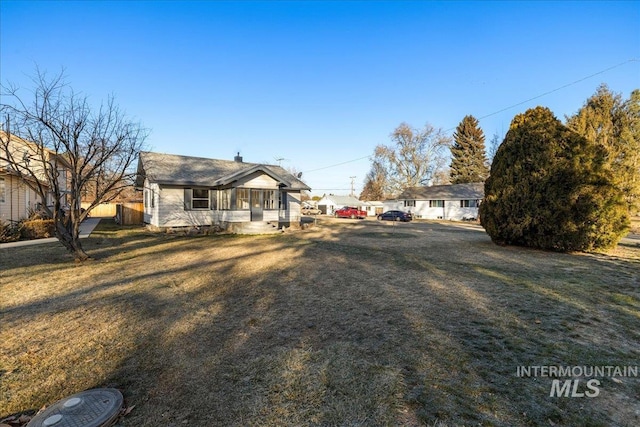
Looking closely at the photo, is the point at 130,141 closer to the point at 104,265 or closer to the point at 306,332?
the point at 104,265

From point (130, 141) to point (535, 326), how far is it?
12371 millimetres

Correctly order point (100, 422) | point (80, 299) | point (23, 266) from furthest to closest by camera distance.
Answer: point (23, 266) < point (80, 299) < point (100, 422)

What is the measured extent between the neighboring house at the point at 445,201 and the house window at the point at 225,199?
2939 centimetres

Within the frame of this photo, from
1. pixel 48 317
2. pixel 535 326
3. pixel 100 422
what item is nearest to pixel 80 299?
pixel 48 317

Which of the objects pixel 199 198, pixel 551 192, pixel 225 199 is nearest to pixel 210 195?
pixel 199 198

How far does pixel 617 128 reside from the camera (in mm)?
24188

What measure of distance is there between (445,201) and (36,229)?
39.2m

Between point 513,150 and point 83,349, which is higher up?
point 513,150

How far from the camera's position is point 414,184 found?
49531mm

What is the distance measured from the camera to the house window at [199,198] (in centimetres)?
1828

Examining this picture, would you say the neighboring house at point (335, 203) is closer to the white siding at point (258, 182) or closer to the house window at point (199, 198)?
the white siding at point (258, 182)

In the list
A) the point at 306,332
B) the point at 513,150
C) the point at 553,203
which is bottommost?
the point at 306,332

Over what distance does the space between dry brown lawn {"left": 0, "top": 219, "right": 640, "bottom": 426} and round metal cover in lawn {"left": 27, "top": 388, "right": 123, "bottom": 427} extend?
0.14 m

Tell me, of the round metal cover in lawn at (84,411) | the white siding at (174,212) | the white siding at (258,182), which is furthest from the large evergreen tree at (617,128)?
the round metal cover in lawn at (84,411)
